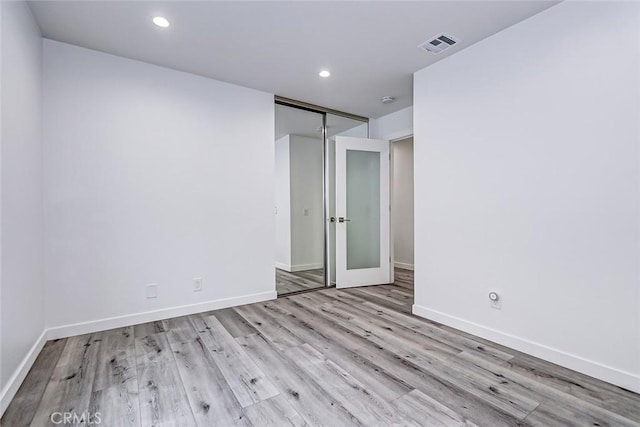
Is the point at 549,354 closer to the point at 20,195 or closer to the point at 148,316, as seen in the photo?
the point at 148,316

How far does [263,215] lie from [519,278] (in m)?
2.59

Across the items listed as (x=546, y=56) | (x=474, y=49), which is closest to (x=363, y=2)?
(x=474, y=49)

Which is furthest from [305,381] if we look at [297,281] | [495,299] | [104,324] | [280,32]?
[297,281]

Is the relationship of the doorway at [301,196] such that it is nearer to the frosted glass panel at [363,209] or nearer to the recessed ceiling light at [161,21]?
the frosted glass panel at [363,209]

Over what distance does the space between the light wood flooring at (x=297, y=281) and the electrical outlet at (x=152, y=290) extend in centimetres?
146

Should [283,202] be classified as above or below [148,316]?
above

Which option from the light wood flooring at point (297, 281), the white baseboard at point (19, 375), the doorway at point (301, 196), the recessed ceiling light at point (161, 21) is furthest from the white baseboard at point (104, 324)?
the recessed ceiling light at point (161, 21)

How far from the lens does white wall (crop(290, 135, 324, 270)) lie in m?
5.31

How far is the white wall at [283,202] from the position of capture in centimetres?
529

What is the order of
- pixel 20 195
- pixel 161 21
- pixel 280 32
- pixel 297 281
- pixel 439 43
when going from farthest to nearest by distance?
pixel 297 281 < pixel 439 43 < pixel 280 32 < pixel 161 21 < pixel 20 195

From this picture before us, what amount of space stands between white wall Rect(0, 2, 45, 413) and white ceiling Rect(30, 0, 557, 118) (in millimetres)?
377

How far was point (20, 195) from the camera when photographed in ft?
6.17

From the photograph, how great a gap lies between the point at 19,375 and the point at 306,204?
414 cm

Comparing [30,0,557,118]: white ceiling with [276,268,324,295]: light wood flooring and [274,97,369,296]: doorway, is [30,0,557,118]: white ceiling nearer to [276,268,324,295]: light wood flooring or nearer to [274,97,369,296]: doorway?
[274,97,369,296]: doorway
